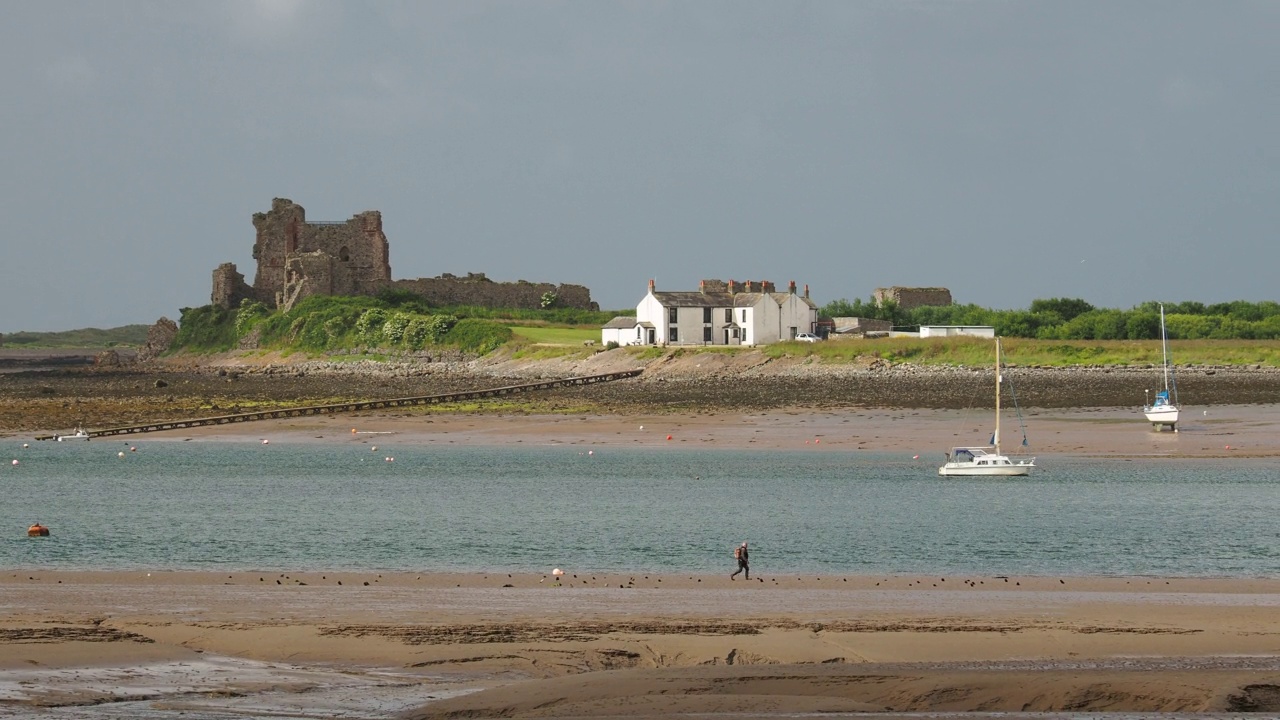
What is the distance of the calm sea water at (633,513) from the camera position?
66.6 ft

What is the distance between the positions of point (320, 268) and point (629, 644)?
77.9 meters

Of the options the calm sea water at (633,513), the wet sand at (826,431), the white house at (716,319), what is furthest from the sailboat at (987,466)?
the white house at (716,319)

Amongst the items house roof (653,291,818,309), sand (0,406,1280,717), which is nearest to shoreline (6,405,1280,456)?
sand (0,406,1280,717)

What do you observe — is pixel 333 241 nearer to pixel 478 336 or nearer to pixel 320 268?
pixel 320 268

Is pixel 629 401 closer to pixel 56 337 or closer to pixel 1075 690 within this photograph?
pixel 1075 690

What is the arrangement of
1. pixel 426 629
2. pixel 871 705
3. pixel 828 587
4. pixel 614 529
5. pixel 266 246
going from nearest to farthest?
1. pixel 871 705
2. pixel 426 629
3. pixel 828 587
4. pixel 614 529
5. pixel 266 246

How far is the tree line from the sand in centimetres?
5275

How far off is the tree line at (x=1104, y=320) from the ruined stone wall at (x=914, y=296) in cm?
764

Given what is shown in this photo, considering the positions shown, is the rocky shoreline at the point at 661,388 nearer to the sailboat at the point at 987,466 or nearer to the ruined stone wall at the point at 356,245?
the sailboat at the point at 987,466

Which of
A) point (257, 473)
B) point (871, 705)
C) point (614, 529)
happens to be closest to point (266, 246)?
point (257, 473)

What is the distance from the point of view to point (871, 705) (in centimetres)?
1113

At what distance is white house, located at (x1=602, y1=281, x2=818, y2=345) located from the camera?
235 ft

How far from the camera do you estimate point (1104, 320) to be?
6931 cm

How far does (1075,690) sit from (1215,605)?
18.2 ft
